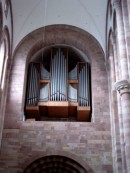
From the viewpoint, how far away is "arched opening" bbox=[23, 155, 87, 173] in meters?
12.8

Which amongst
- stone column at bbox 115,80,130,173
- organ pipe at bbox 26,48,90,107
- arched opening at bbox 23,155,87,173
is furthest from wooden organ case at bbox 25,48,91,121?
stone column at bbox 115,80,130,173

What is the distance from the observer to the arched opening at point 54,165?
12.8 meters

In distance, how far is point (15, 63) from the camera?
15023 millimetres

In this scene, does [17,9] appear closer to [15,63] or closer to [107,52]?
[15,63]

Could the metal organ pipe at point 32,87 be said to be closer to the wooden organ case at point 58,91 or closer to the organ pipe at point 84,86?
the wooden organ case at point 58,91

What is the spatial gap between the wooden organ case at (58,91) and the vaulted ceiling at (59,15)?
5.10 ft

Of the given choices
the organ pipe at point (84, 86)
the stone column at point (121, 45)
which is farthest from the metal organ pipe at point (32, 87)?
the stone column at point (121, 45)

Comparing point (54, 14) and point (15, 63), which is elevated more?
point (54, 14)

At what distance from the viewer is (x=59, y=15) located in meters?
15.5

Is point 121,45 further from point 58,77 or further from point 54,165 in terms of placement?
point 54,165

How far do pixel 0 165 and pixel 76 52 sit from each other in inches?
282

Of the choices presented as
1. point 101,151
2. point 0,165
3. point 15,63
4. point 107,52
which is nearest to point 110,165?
point 101,151

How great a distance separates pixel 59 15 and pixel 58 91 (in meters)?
3.74

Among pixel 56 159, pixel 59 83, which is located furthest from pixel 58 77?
pixel 56 159
